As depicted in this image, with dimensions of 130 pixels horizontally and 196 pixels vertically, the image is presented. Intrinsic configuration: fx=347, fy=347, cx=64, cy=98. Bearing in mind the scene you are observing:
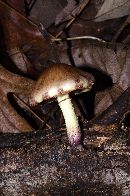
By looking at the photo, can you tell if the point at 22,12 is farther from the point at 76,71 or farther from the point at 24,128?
the point at 76,71

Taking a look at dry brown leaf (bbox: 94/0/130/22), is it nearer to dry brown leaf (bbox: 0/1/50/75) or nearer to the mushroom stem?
dry brown leaf (bbox: 0/1/50/75)

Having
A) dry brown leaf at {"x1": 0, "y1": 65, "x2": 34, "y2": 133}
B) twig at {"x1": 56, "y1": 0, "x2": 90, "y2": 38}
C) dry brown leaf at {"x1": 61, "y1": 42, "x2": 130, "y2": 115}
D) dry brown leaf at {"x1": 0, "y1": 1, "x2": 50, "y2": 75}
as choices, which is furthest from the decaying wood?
twig at {"x1": 56, "y1": 0, "x2": 90, "y2": 38}

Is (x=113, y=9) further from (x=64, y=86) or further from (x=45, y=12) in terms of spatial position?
(x=64, y=86)

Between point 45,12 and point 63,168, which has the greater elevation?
point 45,12

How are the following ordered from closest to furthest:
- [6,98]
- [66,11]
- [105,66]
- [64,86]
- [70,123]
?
[64,86] → [70,123] → [6,98] → [105,66] → [66,11]

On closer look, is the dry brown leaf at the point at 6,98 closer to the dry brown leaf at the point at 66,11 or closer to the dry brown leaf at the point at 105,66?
→ the dry brown leaf at the point at 105,66

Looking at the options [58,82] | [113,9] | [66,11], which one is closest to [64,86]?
[58,82]
